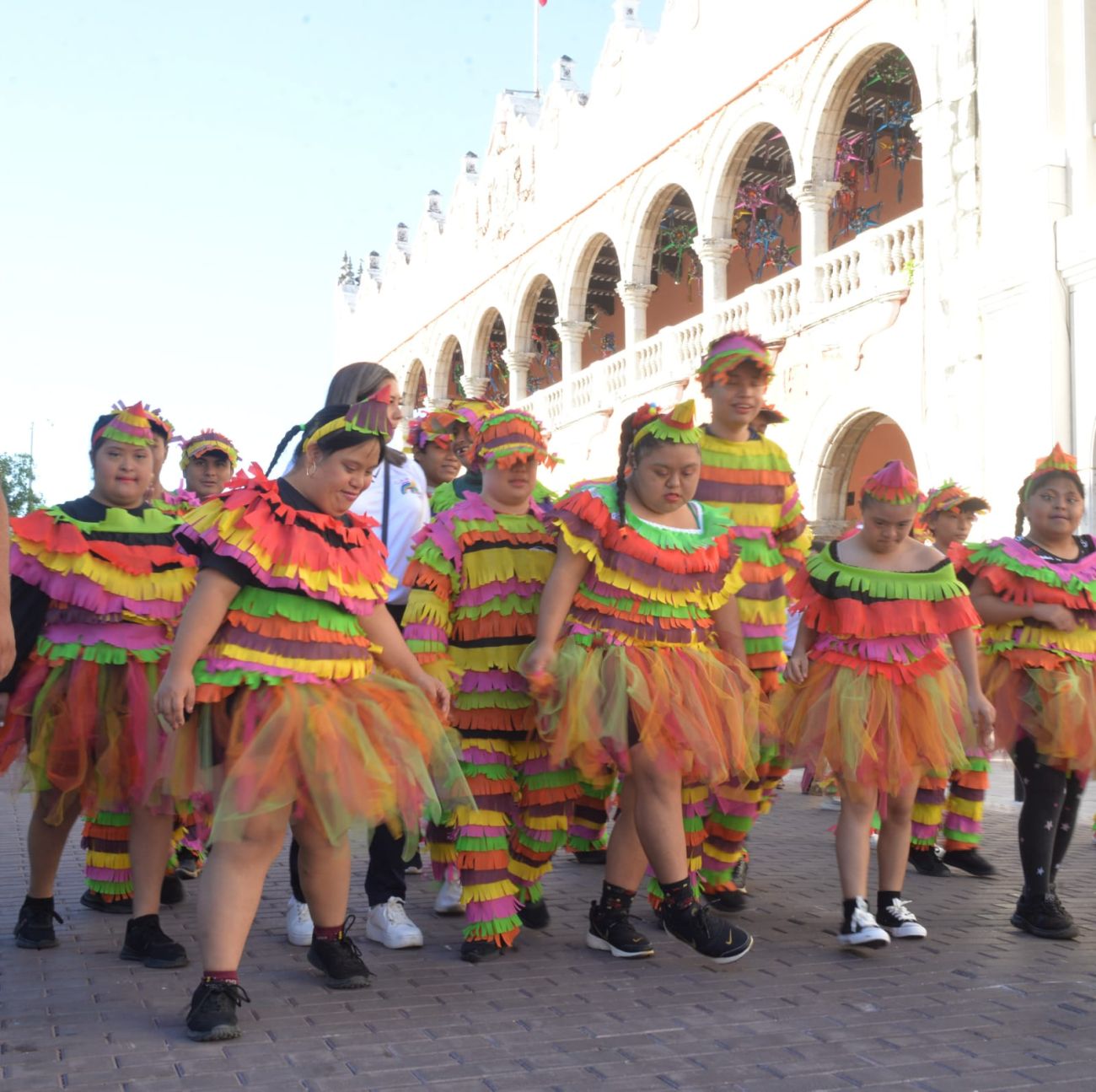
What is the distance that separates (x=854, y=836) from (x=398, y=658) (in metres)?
1.88

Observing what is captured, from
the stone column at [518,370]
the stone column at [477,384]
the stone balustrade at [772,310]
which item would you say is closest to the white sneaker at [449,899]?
the stone balustrade at [772,310]

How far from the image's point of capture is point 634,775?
15.1 feet

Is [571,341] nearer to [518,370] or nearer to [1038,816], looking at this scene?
[518,370]

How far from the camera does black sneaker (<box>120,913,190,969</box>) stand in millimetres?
4539

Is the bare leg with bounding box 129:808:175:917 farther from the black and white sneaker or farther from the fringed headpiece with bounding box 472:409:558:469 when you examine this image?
the black and white sneaker

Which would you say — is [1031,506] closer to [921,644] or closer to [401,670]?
[921,644]

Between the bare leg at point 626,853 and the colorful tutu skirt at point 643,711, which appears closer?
the colorful tutu skirt at point 643,711

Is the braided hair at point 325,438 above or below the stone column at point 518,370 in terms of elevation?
below

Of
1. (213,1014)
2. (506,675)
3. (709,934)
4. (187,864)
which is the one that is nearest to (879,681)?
(709,934)

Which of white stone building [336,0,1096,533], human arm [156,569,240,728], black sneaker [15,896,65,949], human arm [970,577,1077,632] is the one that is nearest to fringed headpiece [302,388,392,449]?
human arm [156,569,240,728]

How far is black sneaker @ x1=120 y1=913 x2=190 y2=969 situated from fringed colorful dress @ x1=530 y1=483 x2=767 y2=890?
1.47m

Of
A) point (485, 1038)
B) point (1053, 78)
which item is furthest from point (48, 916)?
point (1053, 78)

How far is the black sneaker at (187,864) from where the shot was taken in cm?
655

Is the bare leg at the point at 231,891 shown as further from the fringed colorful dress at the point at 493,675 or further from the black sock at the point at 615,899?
the black sock at the point at 615,899
